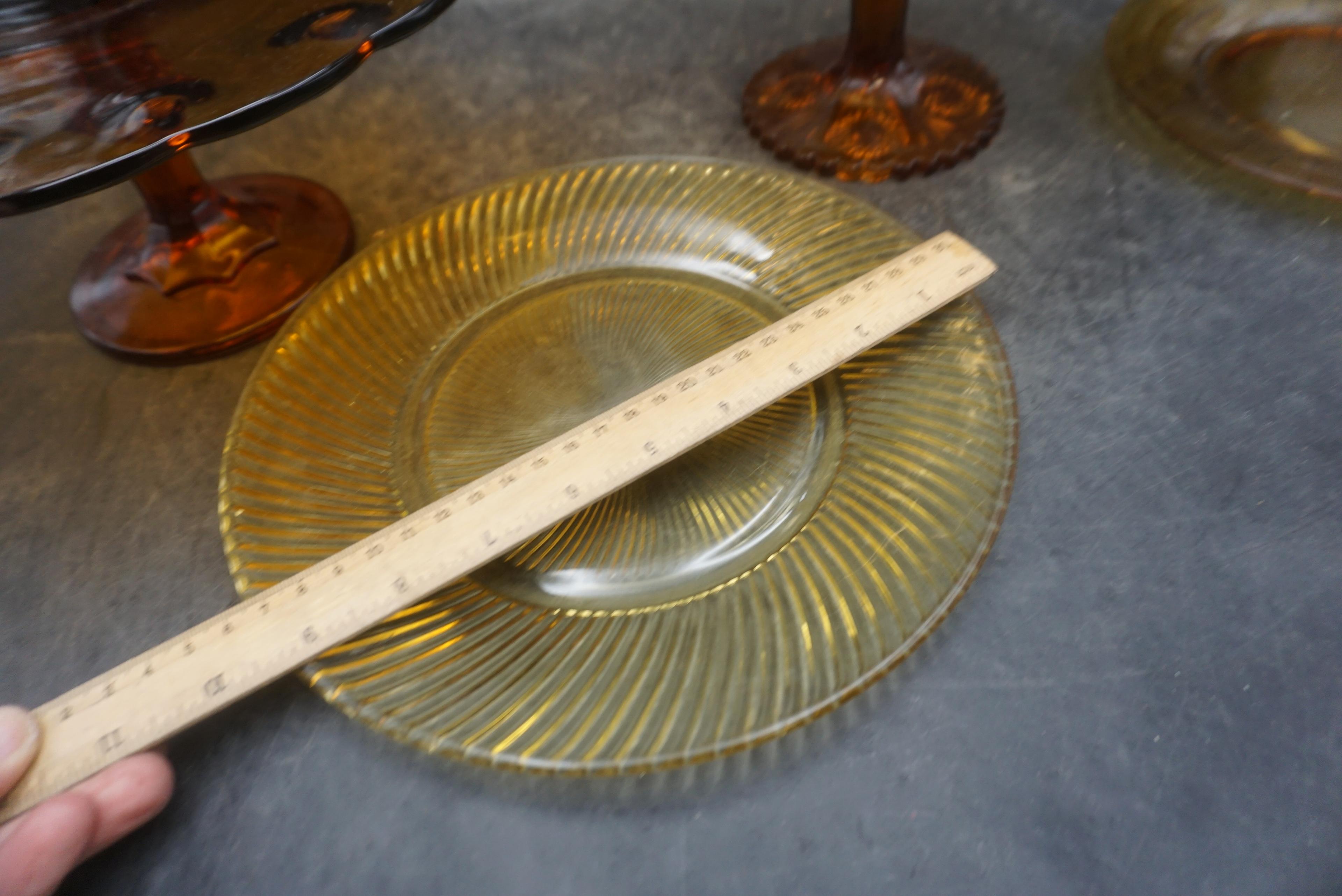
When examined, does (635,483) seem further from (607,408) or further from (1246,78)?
(1246,78)

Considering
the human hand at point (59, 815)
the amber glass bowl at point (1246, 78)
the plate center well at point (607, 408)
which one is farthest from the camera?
the amber glass bowl at point (1246, 78)

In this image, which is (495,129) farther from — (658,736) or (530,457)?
(658,736)

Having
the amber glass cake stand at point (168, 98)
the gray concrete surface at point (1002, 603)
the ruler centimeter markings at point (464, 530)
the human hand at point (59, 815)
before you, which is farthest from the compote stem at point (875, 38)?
the human hand at point (59, 815)

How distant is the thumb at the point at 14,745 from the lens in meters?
0.36

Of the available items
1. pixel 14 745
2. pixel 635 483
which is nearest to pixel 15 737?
pixel 14 745

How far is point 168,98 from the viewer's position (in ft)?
1.35

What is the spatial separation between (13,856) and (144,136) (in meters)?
0.33

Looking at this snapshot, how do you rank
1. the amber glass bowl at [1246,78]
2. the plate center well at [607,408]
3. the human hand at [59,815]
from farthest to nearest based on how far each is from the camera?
the amber glass bowl at [1246,78], the plate center well at [607,408], the human hand at [59,815]

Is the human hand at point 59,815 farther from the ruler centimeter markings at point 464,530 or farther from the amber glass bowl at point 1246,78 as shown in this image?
the amber glass bowl at point 1246,78

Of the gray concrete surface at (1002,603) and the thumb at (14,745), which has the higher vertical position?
the thumb at (14,745)

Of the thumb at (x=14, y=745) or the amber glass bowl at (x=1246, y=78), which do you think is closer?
the thumb at (x=14, y=745)

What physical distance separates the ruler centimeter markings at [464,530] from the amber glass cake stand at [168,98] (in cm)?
22

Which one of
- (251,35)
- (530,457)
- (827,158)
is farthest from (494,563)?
(827,158)

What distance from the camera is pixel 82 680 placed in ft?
1.62
